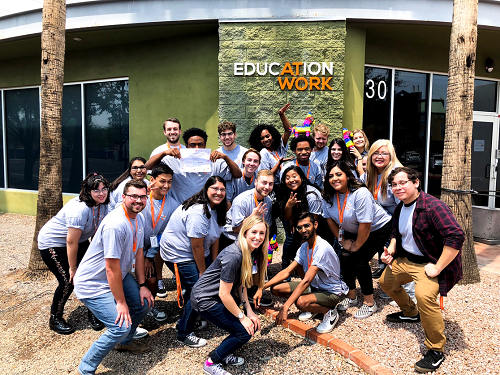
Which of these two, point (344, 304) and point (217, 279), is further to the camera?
point (344, 304)

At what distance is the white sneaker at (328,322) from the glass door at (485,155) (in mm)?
7627

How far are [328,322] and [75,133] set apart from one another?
8364mm

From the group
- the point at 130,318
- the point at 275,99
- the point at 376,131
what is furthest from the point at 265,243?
the point at 376,131

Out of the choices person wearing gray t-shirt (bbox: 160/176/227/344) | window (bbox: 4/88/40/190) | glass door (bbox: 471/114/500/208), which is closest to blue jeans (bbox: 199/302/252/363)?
person wearing gray t-shirt (bbox: 160/176/227/344)

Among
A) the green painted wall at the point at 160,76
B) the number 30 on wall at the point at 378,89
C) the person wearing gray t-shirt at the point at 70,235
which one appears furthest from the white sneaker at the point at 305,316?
the number 30 on wall at the point at 378,89

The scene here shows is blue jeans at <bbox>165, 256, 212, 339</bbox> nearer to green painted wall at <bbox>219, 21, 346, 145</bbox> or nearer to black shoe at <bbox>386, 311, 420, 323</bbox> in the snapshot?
black shoe at <bbox>386, 311, 420, 323</bbox>

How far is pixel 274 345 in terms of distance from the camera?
3.50 metres

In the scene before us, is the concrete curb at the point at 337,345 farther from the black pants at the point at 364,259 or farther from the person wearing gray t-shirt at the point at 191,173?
the person wearing gray t-shirt at the point at 191,173

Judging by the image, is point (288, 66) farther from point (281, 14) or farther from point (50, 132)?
point (50, 132)

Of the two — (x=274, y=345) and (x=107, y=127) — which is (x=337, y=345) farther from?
(x=107, y=127)

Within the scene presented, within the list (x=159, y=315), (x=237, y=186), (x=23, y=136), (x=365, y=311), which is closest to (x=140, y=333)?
(x=159, y=315)

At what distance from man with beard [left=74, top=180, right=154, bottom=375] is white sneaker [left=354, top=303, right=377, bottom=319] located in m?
2.18

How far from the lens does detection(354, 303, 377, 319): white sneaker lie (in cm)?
391

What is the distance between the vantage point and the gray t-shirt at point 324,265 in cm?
358
